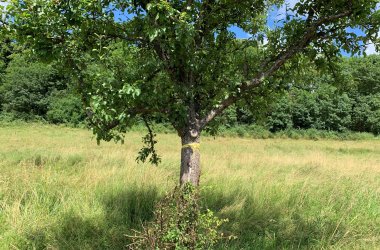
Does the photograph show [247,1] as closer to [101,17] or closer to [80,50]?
[101,17]

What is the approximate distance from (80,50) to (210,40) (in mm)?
1545

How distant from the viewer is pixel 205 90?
4160 millimetres

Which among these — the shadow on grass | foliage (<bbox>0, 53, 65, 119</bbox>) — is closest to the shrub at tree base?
the shadow on grass

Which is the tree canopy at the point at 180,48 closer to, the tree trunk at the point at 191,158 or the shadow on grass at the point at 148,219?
the tree trunk at the point at 191,158

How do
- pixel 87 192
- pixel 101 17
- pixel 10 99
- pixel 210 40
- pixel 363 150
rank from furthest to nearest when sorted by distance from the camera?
pixel 10 99 < pixel 363 150 < pixel 87 192 < pixel 210 40 < pixel 101 17

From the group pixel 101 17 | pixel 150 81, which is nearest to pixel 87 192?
pixel 150 81

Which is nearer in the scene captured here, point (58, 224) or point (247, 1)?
point (247, 1)

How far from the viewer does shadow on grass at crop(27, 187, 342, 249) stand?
4.92 meters

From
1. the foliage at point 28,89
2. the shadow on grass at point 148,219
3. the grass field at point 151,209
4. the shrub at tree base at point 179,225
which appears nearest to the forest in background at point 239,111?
the foliage at point 28,89

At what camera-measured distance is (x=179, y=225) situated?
3670 mm

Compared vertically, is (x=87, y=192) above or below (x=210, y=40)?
below

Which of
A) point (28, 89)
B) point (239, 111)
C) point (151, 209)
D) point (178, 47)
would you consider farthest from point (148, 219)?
point (28, 89)

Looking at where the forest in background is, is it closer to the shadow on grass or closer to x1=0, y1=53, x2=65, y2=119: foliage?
x1=0, y1=53, x2=65, y2=119: foliage

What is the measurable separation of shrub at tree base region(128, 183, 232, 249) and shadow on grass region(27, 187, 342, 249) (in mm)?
1158
